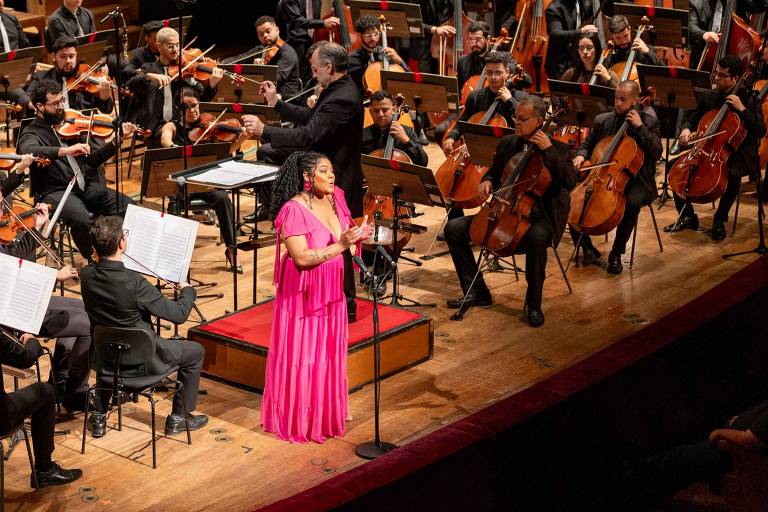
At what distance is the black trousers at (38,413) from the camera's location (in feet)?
15.0

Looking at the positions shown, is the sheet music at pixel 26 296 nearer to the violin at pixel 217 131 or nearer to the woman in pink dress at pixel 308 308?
the woman in pink dress at pixel 308 308

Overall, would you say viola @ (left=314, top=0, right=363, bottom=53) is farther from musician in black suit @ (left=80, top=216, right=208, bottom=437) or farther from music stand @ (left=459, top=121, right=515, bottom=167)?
musician in black suit @ (left=80, top=216, right=208, bottom=437)

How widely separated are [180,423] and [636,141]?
11.6 ft

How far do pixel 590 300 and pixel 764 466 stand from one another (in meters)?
3.59

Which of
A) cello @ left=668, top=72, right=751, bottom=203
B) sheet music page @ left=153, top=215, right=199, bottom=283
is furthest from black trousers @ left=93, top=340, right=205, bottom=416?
cello @ left=668, top=72, right=751, bottom=203

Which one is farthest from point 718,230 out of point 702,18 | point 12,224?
point 12,224

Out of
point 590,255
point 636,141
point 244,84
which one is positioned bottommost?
point 590,255

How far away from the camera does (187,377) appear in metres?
5.33

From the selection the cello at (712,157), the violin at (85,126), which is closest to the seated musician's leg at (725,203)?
the cello at (712,157)

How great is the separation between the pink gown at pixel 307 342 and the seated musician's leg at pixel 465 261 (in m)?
1.69

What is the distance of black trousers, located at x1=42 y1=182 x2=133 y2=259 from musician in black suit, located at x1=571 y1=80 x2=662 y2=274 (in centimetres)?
303

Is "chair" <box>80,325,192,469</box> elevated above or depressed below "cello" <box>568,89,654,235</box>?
below

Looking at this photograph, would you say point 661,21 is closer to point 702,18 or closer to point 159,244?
point 702,18

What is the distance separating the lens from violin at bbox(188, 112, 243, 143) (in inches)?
316
